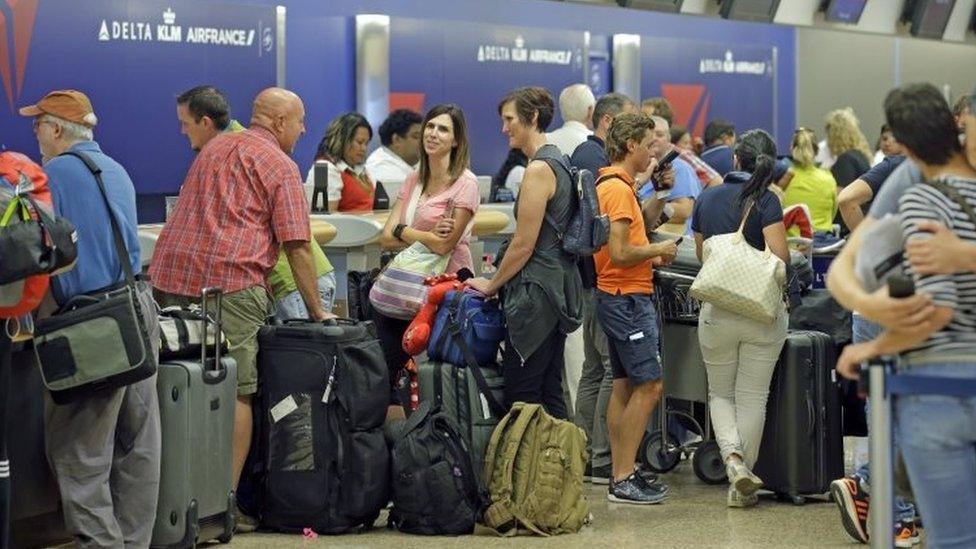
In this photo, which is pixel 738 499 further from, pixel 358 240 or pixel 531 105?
pixel 358 240

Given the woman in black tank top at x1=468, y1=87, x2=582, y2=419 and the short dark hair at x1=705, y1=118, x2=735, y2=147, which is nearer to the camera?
the woman in black tank top at x1=468, y1=87, x2=582, y2=419

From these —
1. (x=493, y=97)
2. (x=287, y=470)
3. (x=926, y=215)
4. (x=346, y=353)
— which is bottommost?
(x=287, y=470)

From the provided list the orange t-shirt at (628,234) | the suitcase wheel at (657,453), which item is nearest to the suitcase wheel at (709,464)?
the suitcase wheel at (657,453)

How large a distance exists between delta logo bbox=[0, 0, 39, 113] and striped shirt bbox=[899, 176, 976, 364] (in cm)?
490

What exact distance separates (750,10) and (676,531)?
6781mm

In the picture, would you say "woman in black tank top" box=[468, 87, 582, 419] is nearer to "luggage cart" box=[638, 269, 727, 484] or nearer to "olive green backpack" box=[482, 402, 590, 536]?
"olive green backpack" box=[482, 402, 590, 536]

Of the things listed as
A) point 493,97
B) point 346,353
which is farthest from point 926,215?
point 493,97

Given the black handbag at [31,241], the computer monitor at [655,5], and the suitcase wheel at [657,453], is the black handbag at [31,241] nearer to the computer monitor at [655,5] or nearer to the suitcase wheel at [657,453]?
the suitcase wheel at [657,453]

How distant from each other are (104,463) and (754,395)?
2.50 meters

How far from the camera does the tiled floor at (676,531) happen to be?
19.0ft

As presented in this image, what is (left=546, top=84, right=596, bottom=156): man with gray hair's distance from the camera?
798 cm

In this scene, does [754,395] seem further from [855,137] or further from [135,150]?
[855,137]

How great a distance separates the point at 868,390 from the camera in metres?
3.66

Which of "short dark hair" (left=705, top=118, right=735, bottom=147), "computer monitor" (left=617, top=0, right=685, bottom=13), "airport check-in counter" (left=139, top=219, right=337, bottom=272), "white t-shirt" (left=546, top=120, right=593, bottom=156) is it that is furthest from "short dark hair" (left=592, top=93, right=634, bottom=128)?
"computer monitor" (left=617, top=0, right=685, bottom=13)
